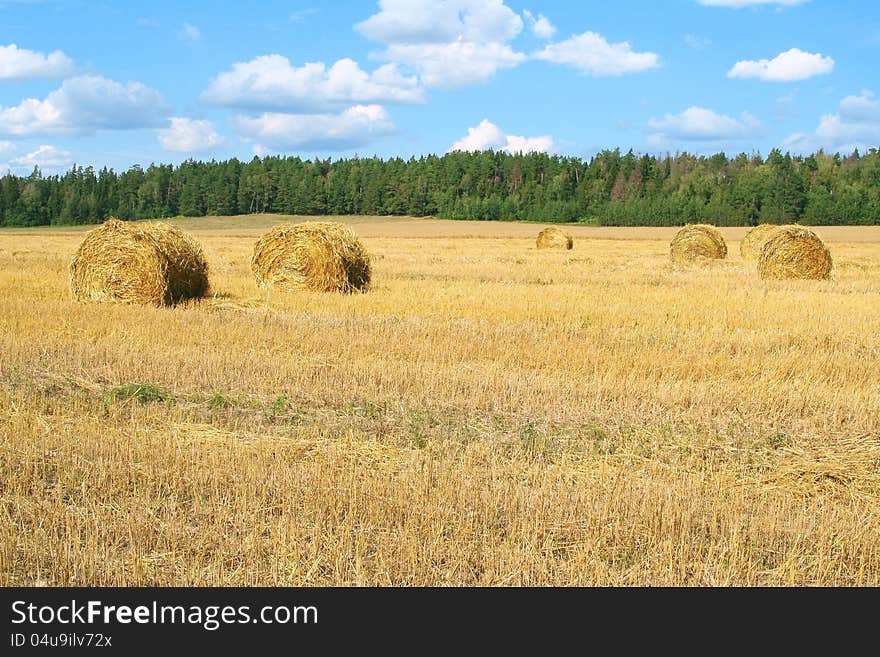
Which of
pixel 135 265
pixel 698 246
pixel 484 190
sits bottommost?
pixel 135 265

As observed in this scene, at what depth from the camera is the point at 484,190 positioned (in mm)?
104812

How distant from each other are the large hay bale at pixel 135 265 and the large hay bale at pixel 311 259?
6.29ft

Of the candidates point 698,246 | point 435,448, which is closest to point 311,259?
point 435,448

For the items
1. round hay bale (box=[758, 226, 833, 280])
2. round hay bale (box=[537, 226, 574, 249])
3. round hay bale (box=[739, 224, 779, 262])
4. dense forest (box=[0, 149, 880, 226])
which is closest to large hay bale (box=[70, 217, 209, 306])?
round hay bale (box=[758, 226, 833, 280])

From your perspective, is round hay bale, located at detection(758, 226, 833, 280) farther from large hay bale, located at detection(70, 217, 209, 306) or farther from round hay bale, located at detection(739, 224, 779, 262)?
large hay bale, located at detection(70, 217, 209, 306)

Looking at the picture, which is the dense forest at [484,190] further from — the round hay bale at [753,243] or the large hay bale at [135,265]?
the large hay bale at [135,265]

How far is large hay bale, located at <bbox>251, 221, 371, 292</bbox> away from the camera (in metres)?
17.0

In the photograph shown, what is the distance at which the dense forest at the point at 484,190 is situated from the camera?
83.9 m

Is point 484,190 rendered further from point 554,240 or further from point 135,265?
point 135,265

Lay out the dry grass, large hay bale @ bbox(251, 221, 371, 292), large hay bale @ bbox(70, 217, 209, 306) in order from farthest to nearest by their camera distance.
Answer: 1. large hay bale @ bbox(251, 221, 371, 292)
2. large hay bale @ bbox(70, 217, 209, 306)
3. the dry grass

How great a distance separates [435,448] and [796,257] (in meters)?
17.3

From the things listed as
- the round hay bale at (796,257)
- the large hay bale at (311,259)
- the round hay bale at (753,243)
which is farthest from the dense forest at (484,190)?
the large hay bale at (311,259)

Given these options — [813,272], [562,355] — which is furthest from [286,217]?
[562,355]

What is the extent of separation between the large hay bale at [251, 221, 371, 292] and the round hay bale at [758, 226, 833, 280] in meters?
10.4
